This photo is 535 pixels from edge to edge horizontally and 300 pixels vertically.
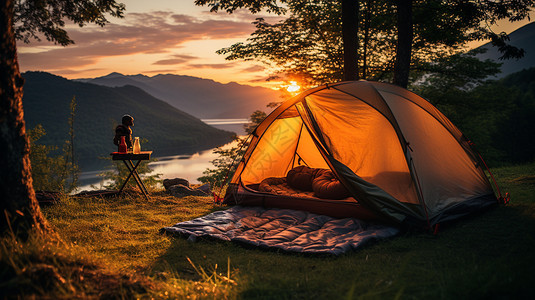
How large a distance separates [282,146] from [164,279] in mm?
4119

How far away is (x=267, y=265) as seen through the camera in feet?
11.5

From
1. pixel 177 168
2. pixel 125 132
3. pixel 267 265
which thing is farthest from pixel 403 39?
pixel 177 168

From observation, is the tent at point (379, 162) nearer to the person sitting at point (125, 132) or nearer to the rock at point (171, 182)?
the person sitting at point (125, 132)

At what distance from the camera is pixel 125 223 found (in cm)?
527

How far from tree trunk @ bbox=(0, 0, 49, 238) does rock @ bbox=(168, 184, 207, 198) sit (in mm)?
4735

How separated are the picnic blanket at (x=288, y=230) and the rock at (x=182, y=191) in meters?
2.78

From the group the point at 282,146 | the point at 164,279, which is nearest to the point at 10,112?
the point at 164,279

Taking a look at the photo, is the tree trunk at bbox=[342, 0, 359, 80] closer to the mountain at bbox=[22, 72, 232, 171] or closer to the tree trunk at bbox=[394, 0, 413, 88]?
the tree trunk at bbox=[394, 0, 413, 88]

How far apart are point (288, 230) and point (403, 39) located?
5.62 meters

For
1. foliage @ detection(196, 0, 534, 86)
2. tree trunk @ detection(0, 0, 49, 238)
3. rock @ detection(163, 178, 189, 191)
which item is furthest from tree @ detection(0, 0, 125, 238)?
foliage @ detection(196, 0, 534, 86)

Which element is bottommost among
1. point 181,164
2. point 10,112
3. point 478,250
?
point 181,164

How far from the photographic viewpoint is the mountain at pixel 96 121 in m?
60.4

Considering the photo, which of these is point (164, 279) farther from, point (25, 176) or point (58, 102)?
point (58, 102)

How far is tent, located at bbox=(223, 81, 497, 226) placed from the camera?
4641 mm
